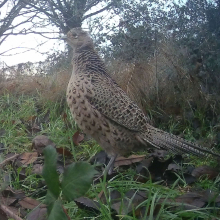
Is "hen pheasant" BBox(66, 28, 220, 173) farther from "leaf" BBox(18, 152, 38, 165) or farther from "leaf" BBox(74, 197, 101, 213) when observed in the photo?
"leaf" BBox(74, 197, 101, 213)

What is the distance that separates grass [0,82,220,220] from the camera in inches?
76.3

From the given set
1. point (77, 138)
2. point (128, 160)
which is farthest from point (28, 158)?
point (128, 160)

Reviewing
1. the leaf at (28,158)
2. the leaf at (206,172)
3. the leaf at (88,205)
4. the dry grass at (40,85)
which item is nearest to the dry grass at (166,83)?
the dry grass at (40,85)

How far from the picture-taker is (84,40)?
146 inches

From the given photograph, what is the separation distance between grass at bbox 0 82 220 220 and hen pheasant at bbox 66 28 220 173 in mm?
255

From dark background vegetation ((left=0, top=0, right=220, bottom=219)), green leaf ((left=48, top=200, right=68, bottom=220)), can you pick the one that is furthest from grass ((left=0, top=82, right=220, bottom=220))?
green leaf ((left=48, top=200, right=68, bottom=220))

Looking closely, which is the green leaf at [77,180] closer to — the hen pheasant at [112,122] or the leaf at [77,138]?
the hen pheasant at [112,122]

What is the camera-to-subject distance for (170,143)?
2994 millimetres

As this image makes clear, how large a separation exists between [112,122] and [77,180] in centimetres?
196

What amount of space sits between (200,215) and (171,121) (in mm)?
2379

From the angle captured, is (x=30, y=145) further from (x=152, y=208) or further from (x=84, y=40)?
(x=152, y=208)

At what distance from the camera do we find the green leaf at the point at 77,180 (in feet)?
3.47

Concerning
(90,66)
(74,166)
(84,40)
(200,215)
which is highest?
(84,40)

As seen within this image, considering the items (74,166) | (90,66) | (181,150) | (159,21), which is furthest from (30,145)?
(159,21)
